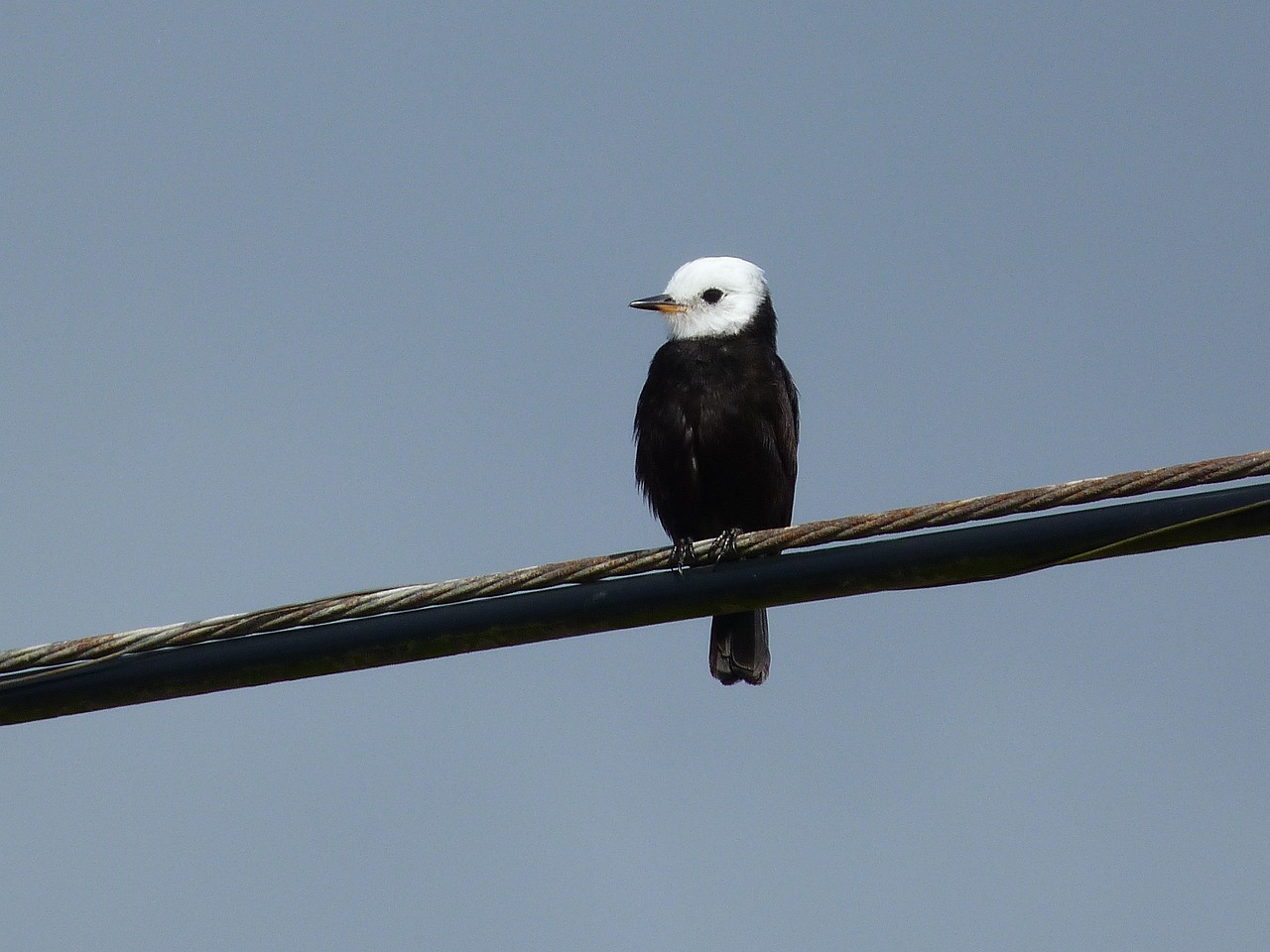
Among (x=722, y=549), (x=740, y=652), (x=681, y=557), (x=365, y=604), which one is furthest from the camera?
(x=740, y=652)

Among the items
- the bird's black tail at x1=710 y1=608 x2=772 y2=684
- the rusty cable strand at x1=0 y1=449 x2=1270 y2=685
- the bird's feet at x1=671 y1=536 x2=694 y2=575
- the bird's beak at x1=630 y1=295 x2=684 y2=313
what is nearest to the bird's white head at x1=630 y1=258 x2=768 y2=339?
the bird's beak at x1=630 y1=295 x2=684 y2=313

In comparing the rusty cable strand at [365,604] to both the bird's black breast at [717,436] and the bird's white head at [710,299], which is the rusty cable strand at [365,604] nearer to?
the bird's black breast at [717,436]

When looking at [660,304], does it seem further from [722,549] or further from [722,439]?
[722,549]

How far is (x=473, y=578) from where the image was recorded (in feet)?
12.6

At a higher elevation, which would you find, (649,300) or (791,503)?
(649,300)

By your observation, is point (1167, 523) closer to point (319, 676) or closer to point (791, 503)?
point (319, 676)

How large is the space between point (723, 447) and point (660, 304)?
3.19ft

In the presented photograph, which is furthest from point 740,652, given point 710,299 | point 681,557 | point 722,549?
point 722,549

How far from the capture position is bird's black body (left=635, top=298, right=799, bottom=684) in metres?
6.91

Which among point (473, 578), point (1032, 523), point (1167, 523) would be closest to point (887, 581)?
point (1032, 523)

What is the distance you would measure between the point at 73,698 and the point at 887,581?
→ 197cm

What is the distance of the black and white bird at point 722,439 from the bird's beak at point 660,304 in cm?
7

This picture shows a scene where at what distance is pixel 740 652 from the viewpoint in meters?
6.86

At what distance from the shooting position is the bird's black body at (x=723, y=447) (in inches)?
272
